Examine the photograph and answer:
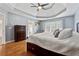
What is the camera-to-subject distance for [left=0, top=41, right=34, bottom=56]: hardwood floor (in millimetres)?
1536

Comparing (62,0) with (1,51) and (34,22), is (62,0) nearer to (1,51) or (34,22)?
(34,22)

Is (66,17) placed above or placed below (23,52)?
above

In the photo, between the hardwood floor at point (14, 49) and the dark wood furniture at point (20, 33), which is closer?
the hardwood floor at point (14, 49)

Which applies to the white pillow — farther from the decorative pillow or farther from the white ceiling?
the white ceiling

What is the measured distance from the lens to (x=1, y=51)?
159cm

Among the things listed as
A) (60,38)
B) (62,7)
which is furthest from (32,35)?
(62,7)

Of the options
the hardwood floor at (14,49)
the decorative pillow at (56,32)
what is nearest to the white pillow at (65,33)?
the decorative pillow at (56,32)

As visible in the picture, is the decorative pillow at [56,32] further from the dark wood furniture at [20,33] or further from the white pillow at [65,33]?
the dark wood furniture at [20,33]

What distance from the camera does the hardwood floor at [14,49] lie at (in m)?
1.54

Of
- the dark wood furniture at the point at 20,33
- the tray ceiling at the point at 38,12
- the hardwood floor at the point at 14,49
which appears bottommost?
the hardwood floor at the point at 14,49

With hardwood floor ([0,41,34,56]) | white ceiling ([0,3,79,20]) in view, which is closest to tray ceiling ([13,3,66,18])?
white ceiling ([0,3,79,20])

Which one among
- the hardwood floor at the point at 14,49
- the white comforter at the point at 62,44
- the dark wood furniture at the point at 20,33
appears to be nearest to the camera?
the white comforter at the point at 62,44

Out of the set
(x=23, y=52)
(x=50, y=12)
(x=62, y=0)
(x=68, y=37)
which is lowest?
(x=23, y=52)

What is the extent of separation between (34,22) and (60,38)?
0.57 meters
